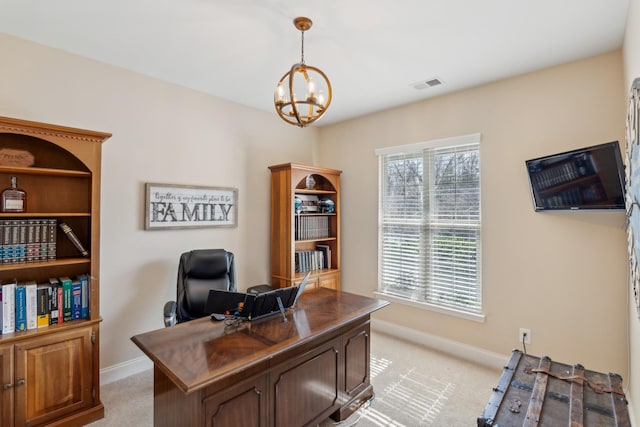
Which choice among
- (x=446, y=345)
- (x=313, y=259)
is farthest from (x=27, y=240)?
(x=446, y=345)

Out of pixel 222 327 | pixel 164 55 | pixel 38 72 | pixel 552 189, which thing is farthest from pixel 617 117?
pixel 38 72

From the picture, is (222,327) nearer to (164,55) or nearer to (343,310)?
(343,310)

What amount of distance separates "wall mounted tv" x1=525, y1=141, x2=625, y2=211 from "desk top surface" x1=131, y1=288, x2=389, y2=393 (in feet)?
5.90

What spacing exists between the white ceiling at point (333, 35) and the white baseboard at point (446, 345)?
107 inches

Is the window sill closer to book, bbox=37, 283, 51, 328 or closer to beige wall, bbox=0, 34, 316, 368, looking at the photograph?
beige wall, bbox=0, 34, 316, 368

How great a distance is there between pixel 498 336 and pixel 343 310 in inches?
73.8

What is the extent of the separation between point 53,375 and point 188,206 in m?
1.71

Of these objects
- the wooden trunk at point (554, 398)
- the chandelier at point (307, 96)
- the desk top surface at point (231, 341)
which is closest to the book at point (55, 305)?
the desk top surface at point (231, 341)

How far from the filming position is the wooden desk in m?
1.46

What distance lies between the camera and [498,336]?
10.0 ft

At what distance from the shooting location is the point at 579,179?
237cm

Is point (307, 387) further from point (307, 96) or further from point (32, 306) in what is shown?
point (32, 306)

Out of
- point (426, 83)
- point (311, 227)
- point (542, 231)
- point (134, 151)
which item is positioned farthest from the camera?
point (311, 227)

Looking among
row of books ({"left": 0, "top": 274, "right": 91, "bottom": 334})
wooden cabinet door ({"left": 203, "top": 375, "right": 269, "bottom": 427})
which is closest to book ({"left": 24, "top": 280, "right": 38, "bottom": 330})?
row of books ({"left": 0, "top": 274, "right": 91, "bottom": 334})
